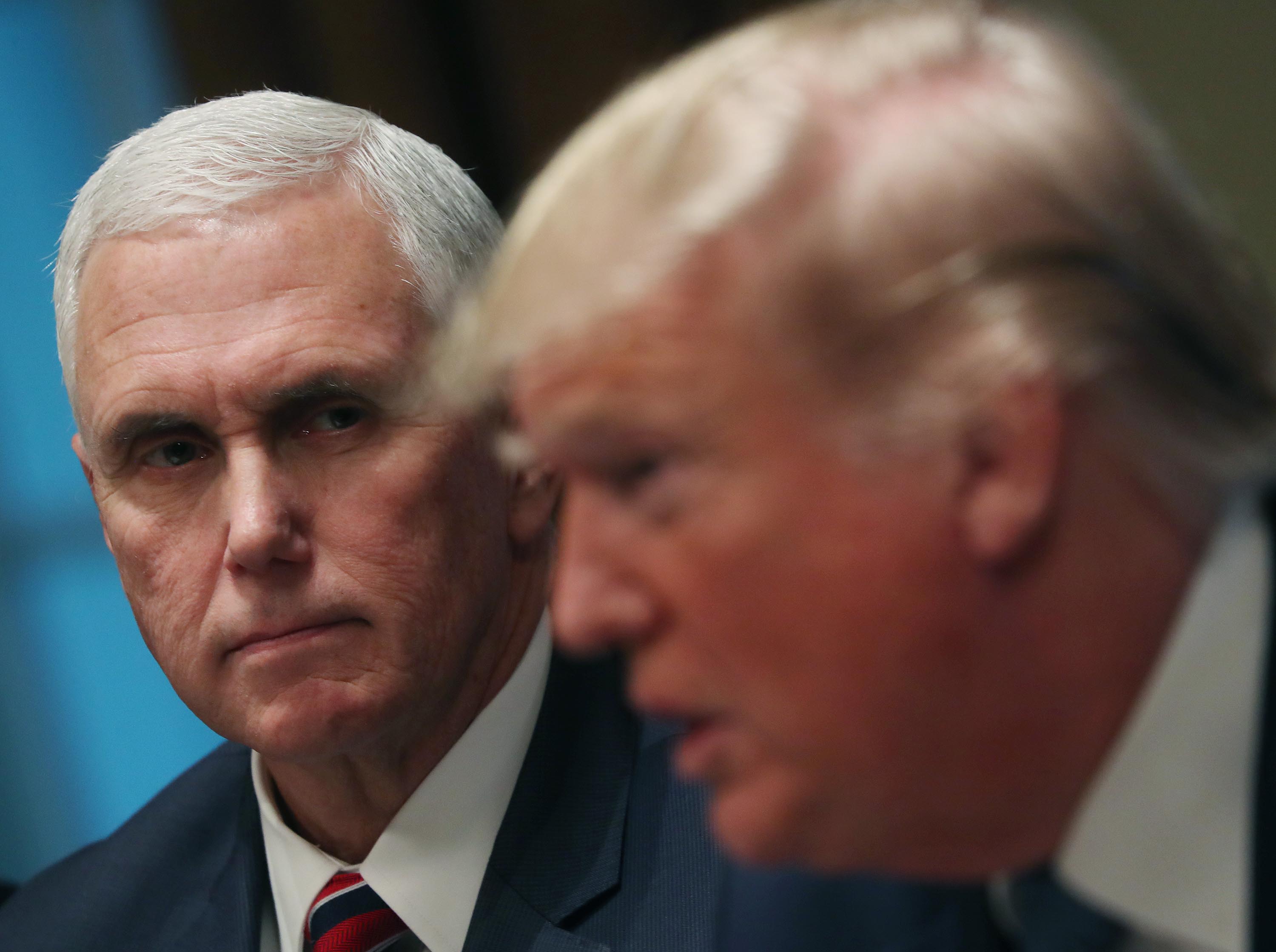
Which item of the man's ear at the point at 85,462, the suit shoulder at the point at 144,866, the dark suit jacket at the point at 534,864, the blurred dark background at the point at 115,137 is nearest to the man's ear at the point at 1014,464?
the dark suit jacket at the point at 534,864

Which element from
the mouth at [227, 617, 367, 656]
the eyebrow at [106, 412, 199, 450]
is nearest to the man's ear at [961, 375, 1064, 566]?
the mouth at [227, 617, 367, 656]

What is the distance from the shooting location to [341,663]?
3.96 ft

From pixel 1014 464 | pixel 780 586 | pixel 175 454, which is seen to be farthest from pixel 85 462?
pixel 1014 464

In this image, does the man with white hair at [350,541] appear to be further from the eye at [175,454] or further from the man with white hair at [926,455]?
the man with white hair at [926,455]

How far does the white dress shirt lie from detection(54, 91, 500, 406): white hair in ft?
1.45

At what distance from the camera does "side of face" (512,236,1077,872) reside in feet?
2.11

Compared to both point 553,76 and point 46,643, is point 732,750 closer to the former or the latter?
point 553,76

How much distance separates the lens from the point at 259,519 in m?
1.17

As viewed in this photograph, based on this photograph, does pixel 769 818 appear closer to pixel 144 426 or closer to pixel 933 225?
pixel 933 225

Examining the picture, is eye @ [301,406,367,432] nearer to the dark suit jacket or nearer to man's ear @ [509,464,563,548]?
man's ear @ [509,464,563,548]

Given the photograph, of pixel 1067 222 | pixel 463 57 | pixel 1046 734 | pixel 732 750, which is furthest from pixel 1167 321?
pixel 463 57

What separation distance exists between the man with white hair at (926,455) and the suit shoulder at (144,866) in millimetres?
1051

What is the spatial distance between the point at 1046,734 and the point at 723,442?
243mm

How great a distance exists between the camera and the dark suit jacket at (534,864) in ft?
3.88
